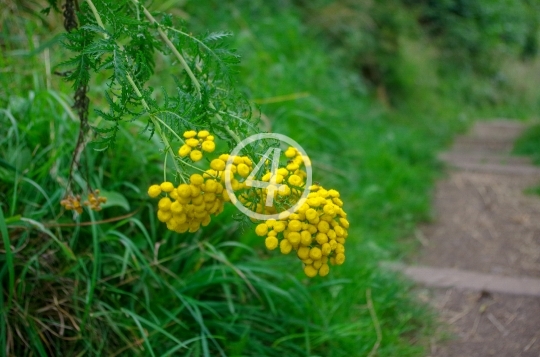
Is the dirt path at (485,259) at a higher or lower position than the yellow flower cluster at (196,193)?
lower

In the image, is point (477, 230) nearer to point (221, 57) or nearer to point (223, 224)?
point (223, 224)

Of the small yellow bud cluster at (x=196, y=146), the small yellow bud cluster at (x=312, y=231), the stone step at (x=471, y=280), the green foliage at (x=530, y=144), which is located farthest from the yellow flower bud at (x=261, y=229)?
the green foliage at (x=530, y=144)

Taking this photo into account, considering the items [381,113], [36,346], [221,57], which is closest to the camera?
[221,57]

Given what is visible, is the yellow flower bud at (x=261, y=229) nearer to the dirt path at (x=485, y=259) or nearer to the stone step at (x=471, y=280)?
the dirt path at (x=485, y=259)

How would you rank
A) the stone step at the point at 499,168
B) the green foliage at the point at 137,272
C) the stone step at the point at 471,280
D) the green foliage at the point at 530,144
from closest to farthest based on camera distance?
the green foliage at the point at 137,272 → the stone step at the point at 471,280 → the stone step at the point at 499,168 → the green foliage at the point at 530,144

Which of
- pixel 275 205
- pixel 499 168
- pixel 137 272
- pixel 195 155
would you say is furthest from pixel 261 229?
pixel 499 168

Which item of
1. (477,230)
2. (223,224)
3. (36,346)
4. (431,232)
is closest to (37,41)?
(223,224)

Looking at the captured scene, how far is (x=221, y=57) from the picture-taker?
149cm

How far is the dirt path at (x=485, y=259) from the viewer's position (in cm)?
239

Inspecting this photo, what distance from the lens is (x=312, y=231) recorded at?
1.21 m

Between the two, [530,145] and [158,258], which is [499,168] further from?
[158,258]

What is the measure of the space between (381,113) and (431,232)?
2.90 m

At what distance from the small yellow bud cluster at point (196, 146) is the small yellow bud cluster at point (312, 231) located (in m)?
0.19

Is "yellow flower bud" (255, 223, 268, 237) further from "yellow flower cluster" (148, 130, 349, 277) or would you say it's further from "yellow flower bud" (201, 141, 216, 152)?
"yellow flower bud" (201, 141, 216, 152)
